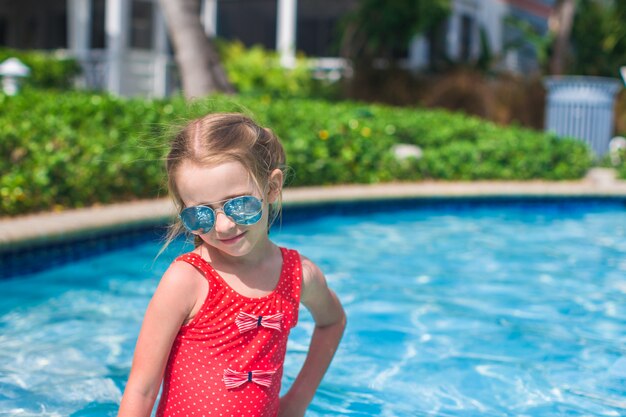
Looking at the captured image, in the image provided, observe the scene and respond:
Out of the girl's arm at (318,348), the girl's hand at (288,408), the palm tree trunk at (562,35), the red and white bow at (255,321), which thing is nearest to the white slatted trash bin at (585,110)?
the palm tree trunk at (562,35)

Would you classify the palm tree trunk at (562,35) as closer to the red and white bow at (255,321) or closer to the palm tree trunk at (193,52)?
the palm tree trunk at (193,52)

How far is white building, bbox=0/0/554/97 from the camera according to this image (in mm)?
19141

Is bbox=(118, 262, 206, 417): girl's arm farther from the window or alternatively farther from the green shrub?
the window

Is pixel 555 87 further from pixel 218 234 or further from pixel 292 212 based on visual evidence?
pixel 218 234

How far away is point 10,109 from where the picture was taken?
8.62 m

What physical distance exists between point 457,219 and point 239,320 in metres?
7.82

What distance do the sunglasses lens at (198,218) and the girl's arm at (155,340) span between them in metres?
0.13

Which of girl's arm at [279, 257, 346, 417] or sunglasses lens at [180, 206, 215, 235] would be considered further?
girl's arm at [279, 257, 346, 417]

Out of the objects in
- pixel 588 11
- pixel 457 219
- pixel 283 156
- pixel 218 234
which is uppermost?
pixel 588 11

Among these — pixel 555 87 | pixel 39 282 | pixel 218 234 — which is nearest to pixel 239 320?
pixel 218 234

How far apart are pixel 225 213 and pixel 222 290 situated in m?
0.23

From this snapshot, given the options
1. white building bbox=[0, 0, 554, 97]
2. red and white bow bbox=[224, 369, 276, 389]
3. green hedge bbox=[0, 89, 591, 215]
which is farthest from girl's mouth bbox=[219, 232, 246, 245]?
white building bbox=[0, 0, 554, 97]

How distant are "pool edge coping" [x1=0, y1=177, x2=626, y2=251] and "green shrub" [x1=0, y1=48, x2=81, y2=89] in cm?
903

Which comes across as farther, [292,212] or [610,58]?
[610,58]
